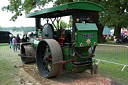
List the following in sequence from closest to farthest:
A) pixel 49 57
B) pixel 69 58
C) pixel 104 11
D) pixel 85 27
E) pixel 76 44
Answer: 1. pixel 76 44
2. pixel 85 27
3. pixel 69 58
4. pixel 49 57
5. pixel 104 11

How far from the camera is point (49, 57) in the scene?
505cm

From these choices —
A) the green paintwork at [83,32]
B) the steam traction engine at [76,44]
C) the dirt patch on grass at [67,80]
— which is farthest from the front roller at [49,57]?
the green paintwork at [83,32]

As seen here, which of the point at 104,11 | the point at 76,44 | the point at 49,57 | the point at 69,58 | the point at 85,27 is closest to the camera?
the point at 76,44

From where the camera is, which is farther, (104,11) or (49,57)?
(104,11)

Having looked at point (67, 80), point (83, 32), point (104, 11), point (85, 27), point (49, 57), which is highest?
point (104, 11)

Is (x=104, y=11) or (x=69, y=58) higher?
(x=104, y=11)

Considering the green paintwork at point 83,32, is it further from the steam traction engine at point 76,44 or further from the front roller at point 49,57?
the front roller at point 49,57

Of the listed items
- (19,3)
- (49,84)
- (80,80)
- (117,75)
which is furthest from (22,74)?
(19,3)

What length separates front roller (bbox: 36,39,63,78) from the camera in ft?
14.6

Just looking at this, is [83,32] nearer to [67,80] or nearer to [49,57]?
[49,57]

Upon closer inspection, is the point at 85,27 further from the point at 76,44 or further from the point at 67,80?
the point at 67,80

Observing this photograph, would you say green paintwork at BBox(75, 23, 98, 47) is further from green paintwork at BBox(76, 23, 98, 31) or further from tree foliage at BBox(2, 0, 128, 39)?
tree foliage at BBox(2, 0, 128, 39)

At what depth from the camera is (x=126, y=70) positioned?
603 cm

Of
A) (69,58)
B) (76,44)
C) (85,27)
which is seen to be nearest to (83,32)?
(85,27)
